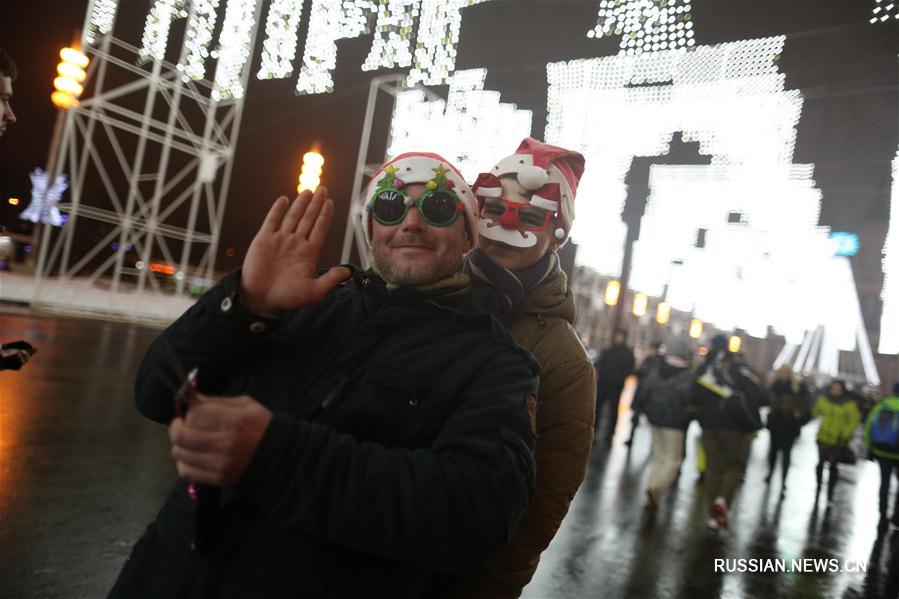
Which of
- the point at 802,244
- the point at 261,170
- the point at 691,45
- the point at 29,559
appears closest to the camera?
the point at 29,559

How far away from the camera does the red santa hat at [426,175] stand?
161 cm

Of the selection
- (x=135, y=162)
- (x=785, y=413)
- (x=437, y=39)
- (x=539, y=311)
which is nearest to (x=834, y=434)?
(x=785, y=413)

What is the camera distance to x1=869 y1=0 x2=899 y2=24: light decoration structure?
13.6ft

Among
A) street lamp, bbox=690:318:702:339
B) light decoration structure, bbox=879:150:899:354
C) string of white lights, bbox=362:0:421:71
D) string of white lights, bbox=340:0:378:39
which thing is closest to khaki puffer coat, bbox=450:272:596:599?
string of white lights, bbox=362:0:421:71

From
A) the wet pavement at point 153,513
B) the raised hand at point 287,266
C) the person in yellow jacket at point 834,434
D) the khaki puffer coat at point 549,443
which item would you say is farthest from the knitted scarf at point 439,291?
the person in yellow jacket at point 834,434

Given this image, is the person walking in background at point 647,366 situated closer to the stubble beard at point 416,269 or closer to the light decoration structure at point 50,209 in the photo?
the stubble beard at point 416,269

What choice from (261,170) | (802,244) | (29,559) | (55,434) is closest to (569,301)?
(29,559)

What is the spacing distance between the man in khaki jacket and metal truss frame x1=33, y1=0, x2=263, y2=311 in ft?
36.4

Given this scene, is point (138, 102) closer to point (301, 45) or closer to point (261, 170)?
point (261, 170)

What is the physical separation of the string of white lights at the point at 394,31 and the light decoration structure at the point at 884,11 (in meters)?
3.48

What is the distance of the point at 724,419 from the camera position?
586 centimetres

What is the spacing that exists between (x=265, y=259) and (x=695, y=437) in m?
12.8

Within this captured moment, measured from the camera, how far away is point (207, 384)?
1.33 m

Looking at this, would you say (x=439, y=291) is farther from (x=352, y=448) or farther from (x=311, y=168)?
(x=311, y=168)
